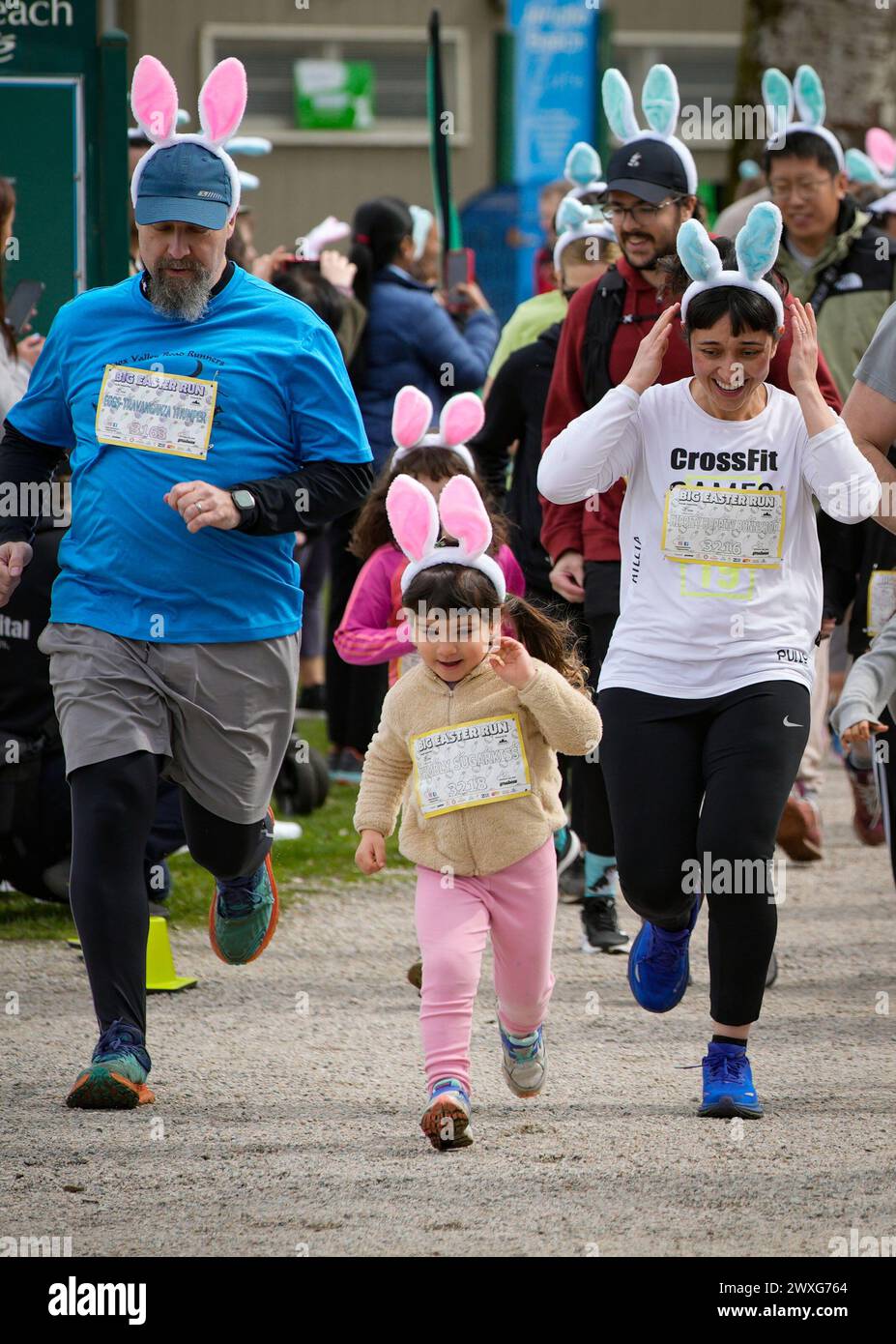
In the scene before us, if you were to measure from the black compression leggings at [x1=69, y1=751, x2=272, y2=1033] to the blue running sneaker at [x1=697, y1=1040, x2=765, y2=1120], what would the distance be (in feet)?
4.34

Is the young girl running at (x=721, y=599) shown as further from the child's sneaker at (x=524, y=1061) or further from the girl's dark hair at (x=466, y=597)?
the child's sneaker at (x=524, y=1061)

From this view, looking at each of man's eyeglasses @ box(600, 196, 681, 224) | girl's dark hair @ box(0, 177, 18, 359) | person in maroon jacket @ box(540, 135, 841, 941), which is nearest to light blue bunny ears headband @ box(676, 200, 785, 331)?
person in maroon jacket @ box(540, 135, 841, 941)

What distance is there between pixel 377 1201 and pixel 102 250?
4692 millimetres

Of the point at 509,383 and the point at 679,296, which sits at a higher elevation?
the point at 679,296

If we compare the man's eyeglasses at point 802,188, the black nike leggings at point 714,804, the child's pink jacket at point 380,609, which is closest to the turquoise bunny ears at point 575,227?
the man's eyeglasses at point 802,188

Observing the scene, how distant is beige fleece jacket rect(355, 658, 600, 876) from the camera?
477 cm

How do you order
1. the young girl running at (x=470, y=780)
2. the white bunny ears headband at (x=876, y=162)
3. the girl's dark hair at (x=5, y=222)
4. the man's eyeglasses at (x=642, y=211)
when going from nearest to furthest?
the young girl running at (x=470, y=780) → the man's eyeglasses at (x=642, y=211) → the girl's dark hair at (x=5, y=222) → the white bunny ears headband at (x=876, y=162)

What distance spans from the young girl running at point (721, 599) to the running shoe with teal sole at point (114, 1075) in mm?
1212

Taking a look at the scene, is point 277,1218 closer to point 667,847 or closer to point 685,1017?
point 667,847

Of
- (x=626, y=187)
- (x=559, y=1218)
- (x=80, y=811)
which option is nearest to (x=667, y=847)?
(x=559, y=1218)

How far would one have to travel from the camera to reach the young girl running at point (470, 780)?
15.5 ft

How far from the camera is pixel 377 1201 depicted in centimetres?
429

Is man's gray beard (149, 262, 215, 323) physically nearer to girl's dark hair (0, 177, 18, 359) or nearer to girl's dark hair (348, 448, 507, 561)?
girl's dark hair (348, 448, 507, 561)

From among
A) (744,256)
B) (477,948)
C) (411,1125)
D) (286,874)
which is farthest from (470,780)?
(286,874)
